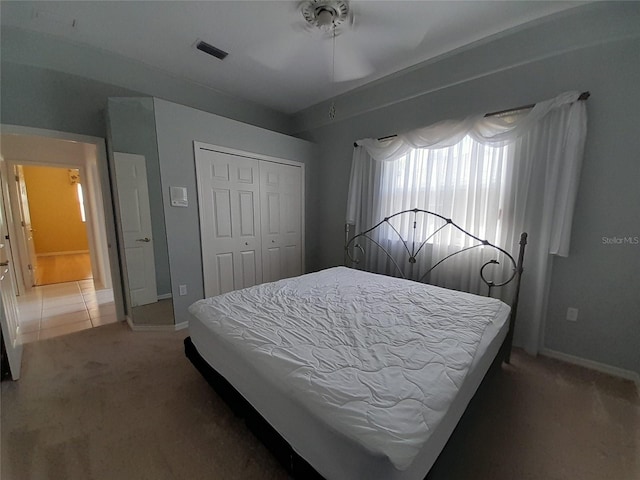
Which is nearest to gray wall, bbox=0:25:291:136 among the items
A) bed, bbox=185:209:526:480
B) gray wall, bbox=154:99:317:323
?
gray wall, bbox=154:99:317:323

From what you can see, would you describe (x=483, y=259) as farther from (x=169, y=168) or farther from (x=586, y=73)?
(x=169, y=168)

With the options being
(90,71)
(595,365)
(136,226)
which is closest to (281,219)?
(136,226)

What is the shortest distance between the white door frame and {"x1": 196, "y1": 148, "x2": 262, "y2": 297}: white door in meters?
0.94

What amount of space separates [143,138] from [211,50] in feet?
3.60

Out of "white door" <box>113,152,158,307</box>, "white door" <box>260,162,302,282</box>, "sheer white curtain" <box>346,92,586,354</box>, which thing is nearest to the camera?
"sheer white curtain" <box>346,92,586,354</box>

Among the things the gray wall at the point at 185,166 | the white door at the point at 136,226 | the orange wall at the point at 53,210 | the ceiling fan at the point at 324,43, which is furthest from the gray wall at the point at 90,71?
the orange wall at the point at 53,210

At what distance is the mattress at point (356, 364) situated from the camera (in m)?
0.83

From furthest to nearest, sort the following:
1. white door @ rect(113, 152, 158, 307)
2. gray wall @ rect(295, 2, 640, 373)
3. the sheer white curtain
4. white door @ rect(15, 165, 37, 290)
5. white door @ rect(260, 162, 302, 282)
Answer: white door @ rect(15, 165, 37, 290), white door @ rect(260, 162, 302, 282), white door @ rect(113, 152, 158, 307), the sheer white curtain, gray wall @ rect(295, 2, 640, 373)

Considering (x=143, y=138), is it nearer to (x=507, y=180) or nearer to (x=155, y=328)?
(x=155, y=328)

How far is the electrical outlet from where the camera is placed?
207 centimetres

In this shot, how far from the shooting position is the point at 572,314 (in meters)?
2.09

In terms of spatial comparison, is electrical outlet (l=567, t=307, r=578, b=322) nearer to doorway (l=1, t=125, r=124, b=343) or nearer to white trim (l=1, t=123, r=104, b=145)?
doorway (l=1, t=125, r=124, b=343)

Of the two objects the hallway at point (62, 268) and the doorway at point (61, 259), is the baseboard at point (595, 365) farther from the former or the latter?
the hallway at point (62, 268)

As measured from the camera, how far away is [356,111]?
3.24m
